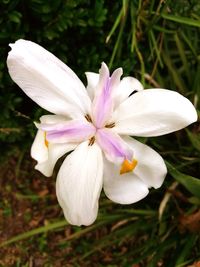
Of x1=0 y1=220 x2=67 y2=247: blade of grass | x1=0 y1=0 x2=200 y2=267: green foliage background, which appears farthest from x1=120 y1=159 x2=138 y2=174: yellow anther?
x1=0 y1=220 x2=67 y2=247: blade of grass

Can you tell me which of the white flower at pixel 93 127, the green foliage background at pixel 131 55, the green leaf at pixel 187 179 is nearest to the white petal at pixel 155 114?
the white flower at pixel 93 127

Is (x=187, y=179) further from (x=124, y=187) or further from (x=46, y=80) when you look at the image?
(x=46, y=80)

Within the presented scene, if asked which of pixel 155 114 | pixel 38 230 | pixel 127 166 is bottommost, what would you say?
pixel 38 230

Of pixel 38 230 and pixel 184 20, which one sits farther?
pixel 38 230

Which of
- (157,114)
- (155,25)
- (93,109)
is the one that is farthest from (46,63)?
(155,25)

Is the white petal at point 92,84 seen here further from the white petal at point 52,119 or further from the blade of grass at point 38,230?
the blade of grass at point 38,230

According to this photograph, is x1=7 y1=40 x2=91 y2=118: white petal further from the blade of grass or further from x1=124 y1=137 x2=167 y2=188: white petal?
the blade of grass

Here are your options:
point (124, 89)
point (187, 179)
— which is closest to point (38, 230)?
point (187, 179)
